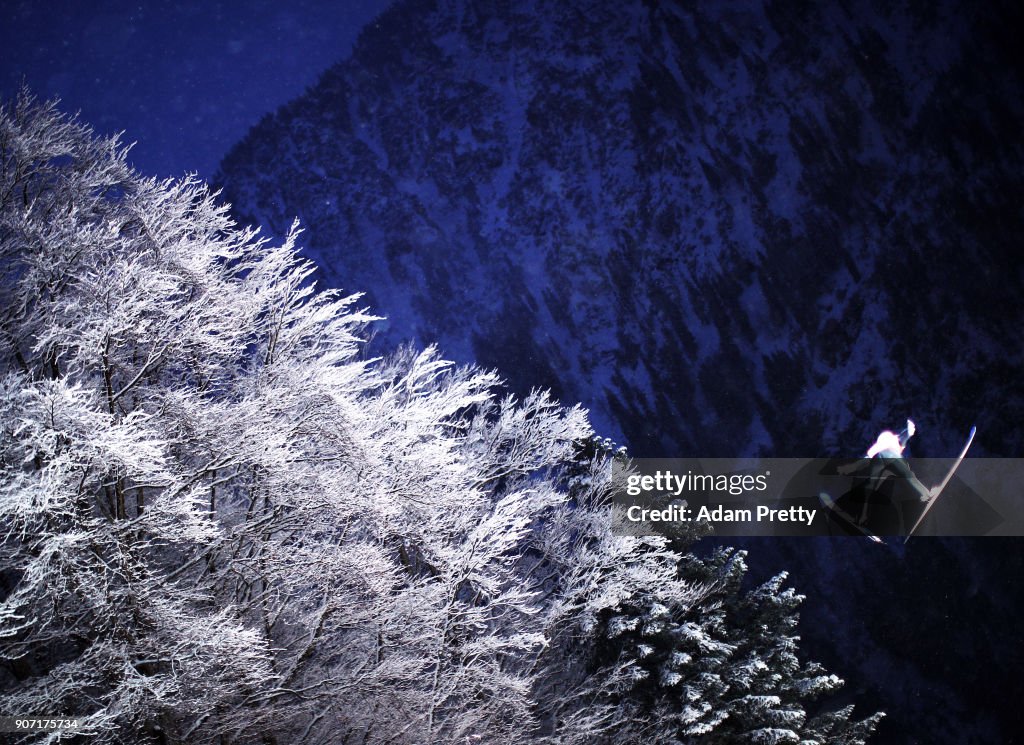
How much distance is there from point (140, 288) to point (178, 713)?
11.3 ft

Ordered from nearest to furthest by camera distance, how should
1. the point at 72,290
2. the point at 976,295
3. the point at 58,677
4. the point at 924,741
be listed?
the point at 58,677 < the point at 72,290 < the point at 924,741 < the point at 976,295

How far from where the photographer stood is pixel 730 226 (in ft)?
56.1

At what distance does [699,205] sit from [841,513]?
7237 mm

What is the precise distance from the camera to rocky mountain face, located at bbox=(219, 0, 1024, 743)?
16250 mm

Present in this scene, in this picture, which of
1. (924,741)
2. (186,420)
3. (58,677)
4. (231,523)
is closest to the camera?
(58,677)

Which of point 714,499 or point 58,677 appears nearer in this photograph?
point 58,677

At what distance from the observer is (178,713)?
6.43 metres

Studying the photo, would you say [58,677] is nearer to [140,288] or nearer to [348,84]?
[140,288]

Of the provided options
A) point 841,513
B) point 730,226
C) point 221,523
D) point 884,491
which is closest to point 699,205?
point 730,226

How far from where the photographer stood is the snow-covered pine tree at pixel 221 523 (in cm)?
588

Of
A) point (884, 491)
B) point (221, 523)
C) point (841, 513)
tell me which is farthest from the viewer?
point (841, 513)

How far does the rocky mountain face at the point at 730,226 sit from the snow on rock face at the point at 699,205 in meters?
0.05

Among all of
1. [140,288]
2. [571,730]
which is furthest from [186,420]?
[571,730]

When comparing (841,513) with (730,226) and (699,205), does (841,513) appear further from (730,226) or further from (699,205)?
(699,205)
